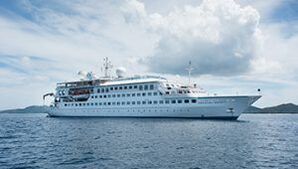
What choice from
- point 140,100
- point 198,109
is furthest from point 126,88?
point 198,109

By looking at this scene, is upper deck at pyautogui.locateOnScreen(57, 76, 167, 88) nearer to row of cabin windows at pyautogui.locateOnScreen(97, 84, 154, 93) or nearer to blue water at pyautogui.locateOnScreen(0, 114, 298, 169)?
row of cabin windows at pyautogui.locateOnScreen(97, 84, 154, 93)

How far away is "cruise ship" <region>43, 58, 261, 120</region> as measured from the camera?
62031 millimetres

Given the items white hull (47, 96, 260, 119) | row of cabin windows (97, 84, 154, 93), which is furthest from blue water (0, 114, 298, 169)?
row of cabin windows (97, 84, 154, 93)

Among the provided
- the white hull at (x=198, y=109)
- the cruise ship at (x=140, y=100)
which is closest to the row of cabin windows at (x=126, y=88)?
the cruise ship at (x=140, y=100)

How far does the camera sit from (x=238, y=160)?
870 inches

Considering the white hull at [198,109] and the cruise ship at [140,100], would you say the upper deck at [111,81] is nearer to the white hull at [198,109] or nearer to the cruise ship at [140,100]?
the cruise ship at [140,100]

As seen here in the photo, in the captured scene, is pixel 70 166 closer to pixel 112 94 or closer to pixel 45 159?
pixel 45 159

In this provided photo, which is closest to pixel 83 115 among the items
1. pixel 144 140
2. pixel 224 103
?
pixel 224 103

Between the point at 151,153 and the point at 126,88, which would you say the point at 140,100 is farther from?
the point at 151,153

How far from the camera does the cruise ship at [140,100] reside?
204 feet

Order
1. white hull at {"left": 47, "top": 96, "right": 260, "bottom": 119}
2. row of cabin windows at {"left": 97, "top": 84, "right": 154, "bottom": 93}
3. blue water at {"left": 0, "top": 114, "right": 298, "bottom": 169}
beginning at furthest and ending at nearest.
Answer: row of cabin windows at {"left": 97, "top": 84, "right": 154, "bottom": 93}
white hull at {"left": 47, "top": 96, "right": 260, "bottom": 119}
blue water at {"left": 0, "top": 114, "right": 298, "bottom": 169}

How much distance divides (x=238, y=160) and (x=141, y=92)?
5034cm

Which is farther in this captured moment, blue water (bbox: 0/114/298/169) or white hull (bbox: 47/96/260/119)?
white hull (bbox: 47/96/260/119)

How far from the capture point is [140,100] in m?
71.8
